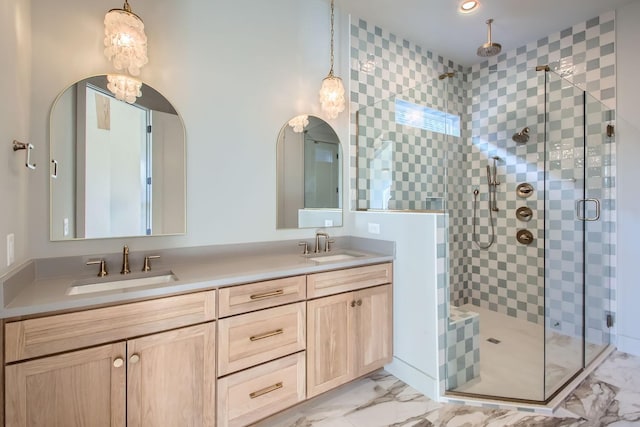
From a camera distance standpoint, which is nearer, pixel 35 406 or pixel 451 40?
pixel 35 406

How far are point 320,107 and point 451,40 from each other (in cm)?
171

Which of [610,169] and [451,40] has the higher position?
[451,40]

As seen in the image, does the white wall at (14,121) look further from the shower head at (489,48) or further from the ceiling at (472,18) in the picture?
the shower head at (489,48)

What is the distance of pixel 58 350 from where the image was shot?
108 cm

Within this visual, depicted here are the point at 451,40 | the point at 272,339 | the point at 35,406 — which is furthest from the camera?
the point at 451,40

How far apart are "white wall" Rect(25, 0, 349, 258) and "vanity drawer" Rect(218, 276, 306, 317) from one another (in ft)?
1.85

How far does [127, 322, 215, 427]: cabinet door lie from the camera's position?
1.22m

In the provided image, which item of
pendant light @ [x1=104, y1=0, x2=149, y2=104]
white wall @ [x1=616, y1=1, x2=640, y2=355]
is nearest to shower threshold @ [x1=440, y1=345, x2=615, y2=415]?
white wall @ [x1=616, y1=1, x2=640, y2=355]

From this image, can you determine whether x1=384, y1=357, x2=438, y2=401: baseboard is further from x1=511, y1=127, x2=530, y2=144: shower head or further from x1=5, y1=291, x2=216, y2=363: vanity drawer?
x1=511, y1=127, x2=530, y2=144: shower head

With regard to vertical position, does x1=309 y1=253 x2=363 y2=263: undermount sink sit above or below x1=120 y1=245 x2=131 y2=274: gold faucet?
below

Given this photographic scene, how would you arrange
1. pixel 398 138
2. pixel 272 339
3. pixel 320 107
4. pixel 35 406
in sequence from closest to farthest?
pixel 35 406 → pixel 272 339 → pixel 320 107 → pixel 398 138

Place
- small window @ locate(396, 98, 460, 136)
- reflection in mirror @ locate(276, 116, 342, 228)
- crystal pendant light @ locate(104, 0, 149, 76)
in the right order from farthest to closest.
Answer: small window @ locate(396, 98, 460, 136) < reflection in mirror @ locate(276, 116, 342, 228) < crystal pendant light @ locate(104, 0, 149, 76)

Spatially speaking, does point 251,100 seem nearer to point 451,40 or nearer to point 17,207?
point 17,207


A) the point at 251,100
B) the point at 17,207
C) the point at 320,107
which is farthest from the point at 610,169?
the point at 17,207
